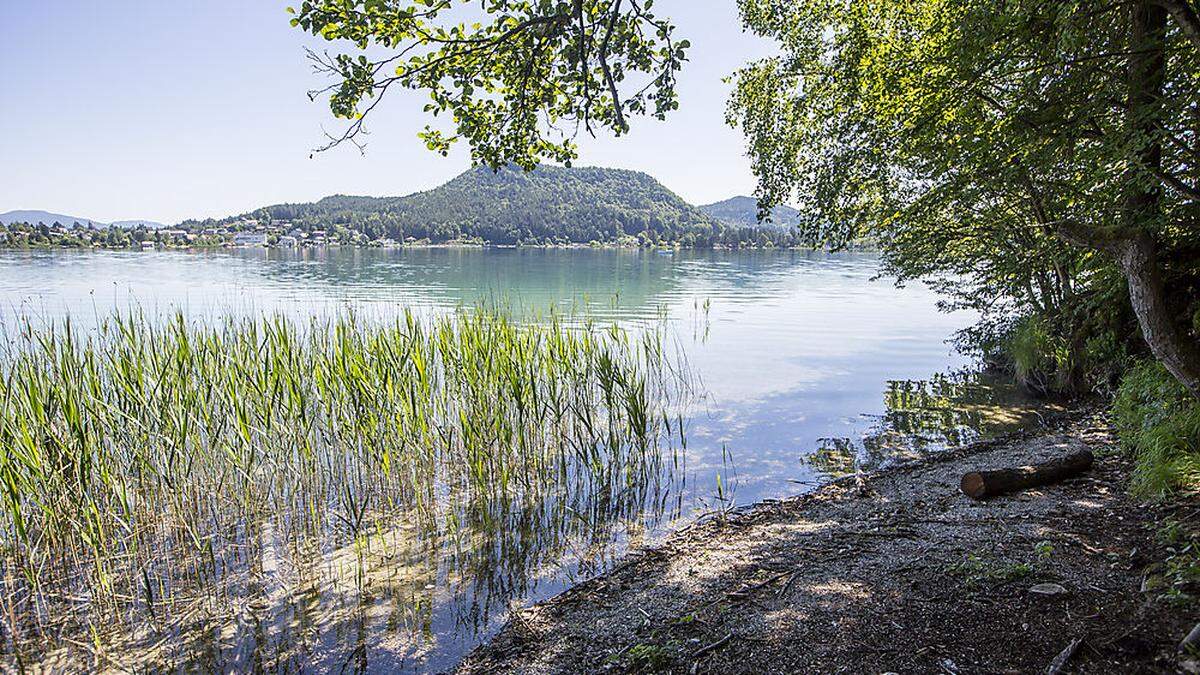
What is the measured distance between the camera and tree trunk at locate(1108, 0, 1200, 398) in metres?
4.64

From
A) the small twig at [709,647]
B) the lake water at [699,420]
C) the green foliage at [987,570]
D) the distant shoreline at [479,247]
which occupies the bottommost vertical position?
the lake water at [699,420]

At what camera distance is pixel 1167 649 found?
284 cm

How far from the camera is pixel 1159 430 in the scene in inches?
214

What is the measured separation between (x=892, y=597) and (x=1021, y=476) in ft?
9.79

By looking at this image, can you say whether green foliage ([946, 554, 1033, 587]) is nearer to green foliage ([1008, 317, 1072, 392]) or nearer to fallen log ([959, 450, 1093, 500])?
fallen log ([959, 450, 1093, 500])

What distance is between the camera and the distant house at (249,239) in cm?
9462

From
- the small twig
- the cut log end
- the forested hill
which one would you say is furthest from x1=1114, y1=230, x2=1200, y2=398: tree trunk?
the forested hill

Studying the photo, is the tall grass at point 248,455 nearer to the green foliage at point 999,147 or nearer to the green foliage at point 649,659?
the green foliage at point 649,659

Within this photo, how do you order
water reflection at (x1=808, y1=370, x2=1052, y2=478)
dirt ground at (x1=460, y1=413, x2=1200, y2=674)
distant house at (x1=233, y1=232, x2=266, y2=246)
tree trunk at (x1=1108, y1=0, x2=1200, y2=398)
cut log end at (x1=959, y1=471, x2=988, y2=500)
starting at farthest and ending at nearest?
1. distant house at (x1=233, y1=232, x2=266, y2=246)
2. water reflection at (x1=808, y1=370, x2=1052, y2=478)
3. cut log end at (x1=959, y1=471, x2=988, y2=500)
4. tree trunk at (x1=1108, y1=0, x2=1200, y2=398)
5. dirt ground at (x1=460, y1=413, x2=1200, y2=674)

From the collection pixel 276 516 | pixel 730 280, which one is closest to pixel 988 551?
pixel 276 516

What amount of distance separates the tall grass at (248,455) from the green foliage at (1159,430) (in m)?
4.45

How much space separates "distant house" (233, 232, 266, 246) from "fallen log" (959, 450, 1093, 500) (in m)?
103

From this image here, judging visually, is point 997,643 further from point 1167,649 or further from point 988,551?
point 988,551

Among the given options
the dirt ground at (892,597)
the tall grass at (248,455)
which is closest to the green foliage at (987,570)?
the dirt ground at (892,597)
